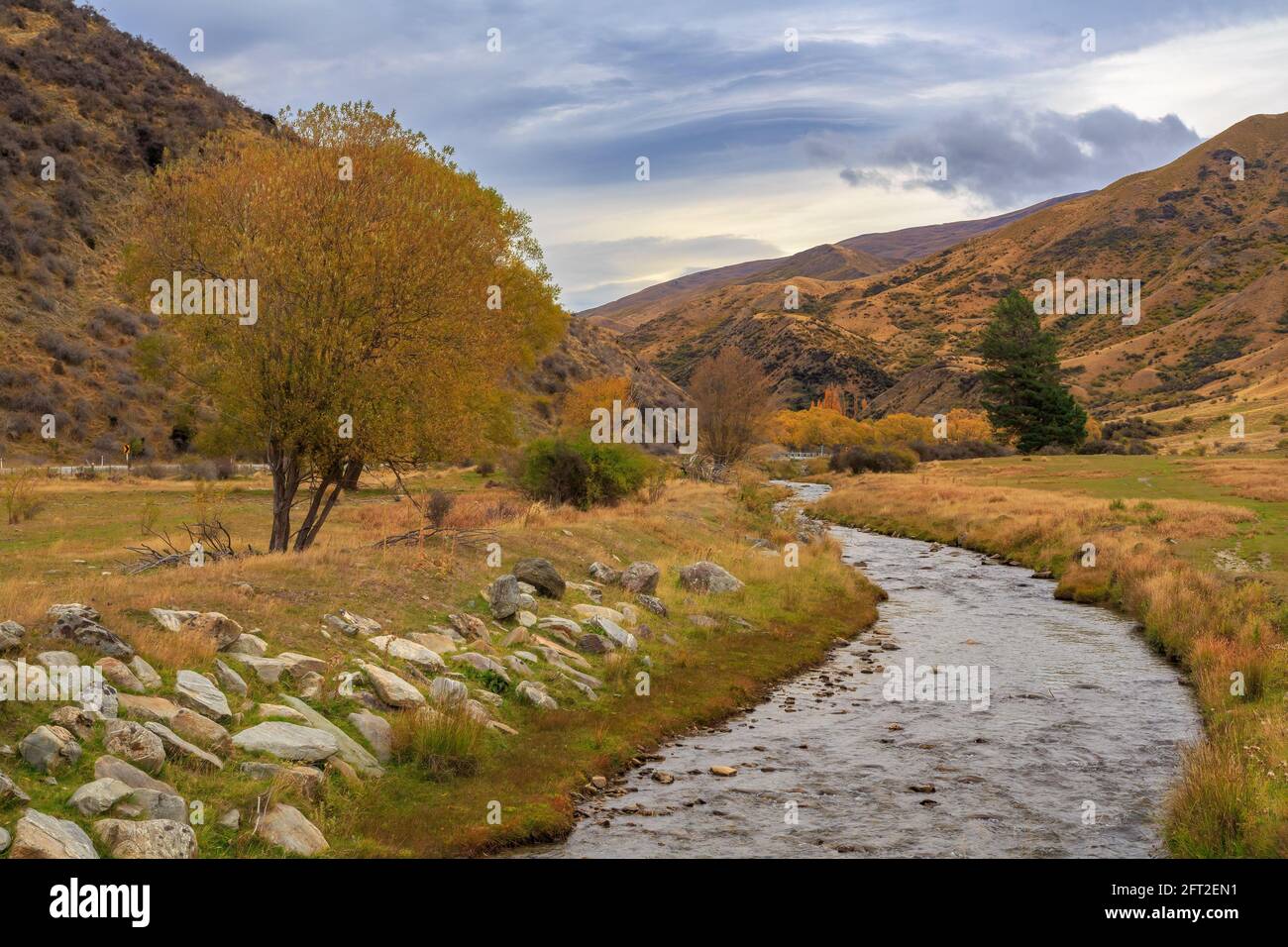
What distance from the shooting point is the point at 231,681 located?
1338 centimetres

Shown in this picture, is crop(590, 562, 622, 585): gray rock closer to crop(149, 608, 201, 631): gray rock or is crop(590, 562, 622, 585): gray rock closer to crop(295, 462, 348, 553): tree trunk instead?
crop(295, 462, 348, 553): tree trunk

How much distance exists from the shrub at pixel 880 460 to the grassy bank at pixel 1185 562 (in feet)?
69.1

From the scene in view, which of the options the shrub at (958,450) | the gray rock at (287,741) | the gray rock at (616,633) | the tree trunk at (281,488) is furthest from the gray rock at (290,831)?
the shrub at (958,450)

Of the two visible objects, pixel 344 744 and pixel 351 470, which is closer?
pixel 344 744

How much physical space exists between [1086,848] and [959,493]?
1960 inches

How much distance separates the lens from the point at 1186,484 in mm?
53281

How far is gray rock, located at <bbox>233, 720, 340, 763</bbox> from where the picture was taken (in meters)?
12.0

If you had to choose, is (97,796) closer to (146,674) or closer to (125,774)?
(125,774)

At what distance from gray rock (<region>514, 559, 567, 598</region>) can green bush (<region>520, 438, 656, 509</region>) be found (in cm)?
1762

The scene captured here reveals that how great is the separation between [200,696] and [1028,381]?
9193 cm

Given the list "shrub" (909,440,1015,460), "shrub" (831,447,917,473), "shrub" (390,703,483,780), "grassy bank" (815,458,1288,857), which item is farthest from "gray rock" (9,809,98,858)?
"shrub" (909,440,1015,460)

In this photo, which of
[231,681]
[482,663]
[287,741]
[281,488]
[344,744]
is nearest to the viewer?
[287,741]

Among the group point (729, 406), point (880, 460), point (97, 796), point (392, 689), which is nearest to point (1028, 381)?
point (880, 460)
